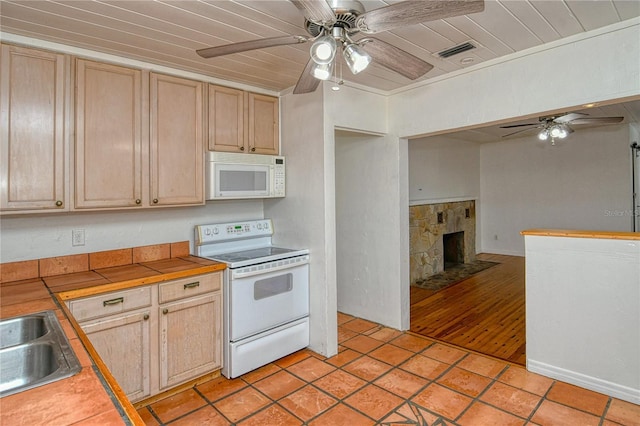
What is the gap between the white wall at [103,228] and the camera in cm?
222

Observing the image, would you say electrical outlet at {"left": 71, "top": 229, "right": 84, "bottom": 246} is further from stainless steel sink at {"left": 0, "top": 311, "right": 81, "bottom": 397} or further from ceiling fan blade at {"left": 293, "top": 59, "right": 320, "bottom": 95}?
ceiling fan blade at {"left": 293, "top": 59, "right": 320, "bottom": 95}

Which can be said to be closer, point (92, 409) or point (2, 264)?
point (92, 409)

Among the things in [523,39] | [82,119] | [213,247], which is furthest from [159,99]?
[523,39]

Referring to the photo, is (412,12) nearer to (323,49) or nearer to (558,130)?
(323,49)

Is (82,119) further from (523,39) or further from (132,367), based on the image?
(523,39)

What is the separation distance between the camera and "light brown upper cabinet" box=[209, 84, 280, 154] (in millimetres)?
2824

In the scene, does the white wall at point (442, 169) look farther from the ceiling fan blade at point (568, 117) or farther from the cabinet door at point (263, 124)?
the cabinet door at point (263, 124)

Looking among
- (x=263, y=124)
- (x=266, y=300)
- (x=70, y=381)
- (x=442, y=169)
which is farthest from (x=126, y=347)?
(x=442, y=169)

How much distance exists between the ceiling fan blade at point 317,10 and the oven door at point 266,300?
1.82 meters

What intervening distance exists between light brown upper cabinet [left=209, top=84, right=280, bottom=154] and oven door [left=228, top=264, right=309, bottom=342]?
3.63 feet

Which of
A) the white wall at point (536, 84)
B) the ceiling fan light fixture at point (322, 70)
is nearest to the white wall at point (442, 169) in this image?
the white wall at point (536, 84)

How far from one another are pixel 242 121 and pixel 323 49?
5.45 ft

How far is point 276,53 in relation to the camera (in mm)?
2363

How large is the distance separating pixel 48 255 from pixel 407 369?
106 inches
